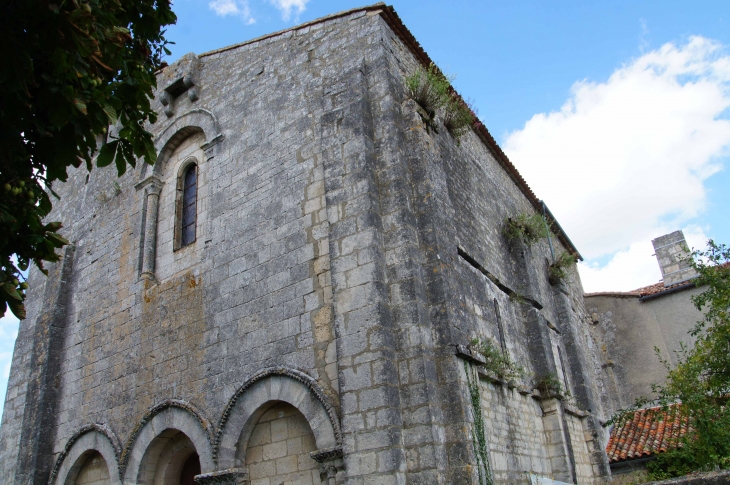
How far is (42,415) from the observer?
31.2ft

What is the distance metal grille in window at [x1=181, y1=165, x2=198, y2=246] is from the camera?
945 centimetres

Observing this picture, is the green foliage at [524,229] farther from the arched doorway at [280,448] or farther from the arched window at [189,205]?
the arched doorway at [280,448]

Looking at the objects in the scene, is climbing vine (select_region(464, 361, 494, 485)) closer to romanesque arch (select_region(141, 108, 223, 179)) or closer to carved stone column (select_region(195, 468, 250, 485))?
carved stone column (select_region(195, 468, 250, 485))

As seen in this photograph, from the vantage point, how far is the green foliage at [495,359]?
24.3 feet

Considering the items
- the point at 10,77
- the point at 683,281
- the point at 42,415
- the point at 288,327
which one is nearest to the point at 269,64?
the point at 288,327

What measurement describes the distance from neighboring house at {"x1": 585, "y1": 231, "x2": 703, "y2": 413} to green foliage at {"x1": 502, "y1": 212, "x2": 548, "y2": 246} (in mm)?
6030

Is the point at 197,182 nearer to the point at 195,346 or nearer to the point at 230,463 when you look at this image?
the point at 195,346

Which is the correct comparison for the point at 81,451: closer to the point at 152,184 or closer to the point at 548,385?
the point at 152,184

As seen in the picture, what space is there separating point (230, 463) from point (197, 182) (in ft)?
15.0

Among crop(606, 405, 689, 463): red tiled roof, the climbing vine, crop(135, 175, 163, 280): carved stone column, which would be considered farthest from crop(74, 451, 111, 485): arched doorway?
crop(606, 405, 689, 463): red tiled roof

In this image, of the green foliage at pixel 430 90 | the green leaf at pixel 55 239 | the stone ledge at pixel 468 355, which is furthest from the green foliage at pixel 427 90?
the green leaf at pixel 55 239

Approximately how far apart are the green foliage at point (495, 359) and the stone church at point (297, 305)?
186mm

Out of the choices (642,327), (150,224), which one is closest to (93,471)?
(150,224)

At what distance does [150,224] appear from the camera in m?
9.84
